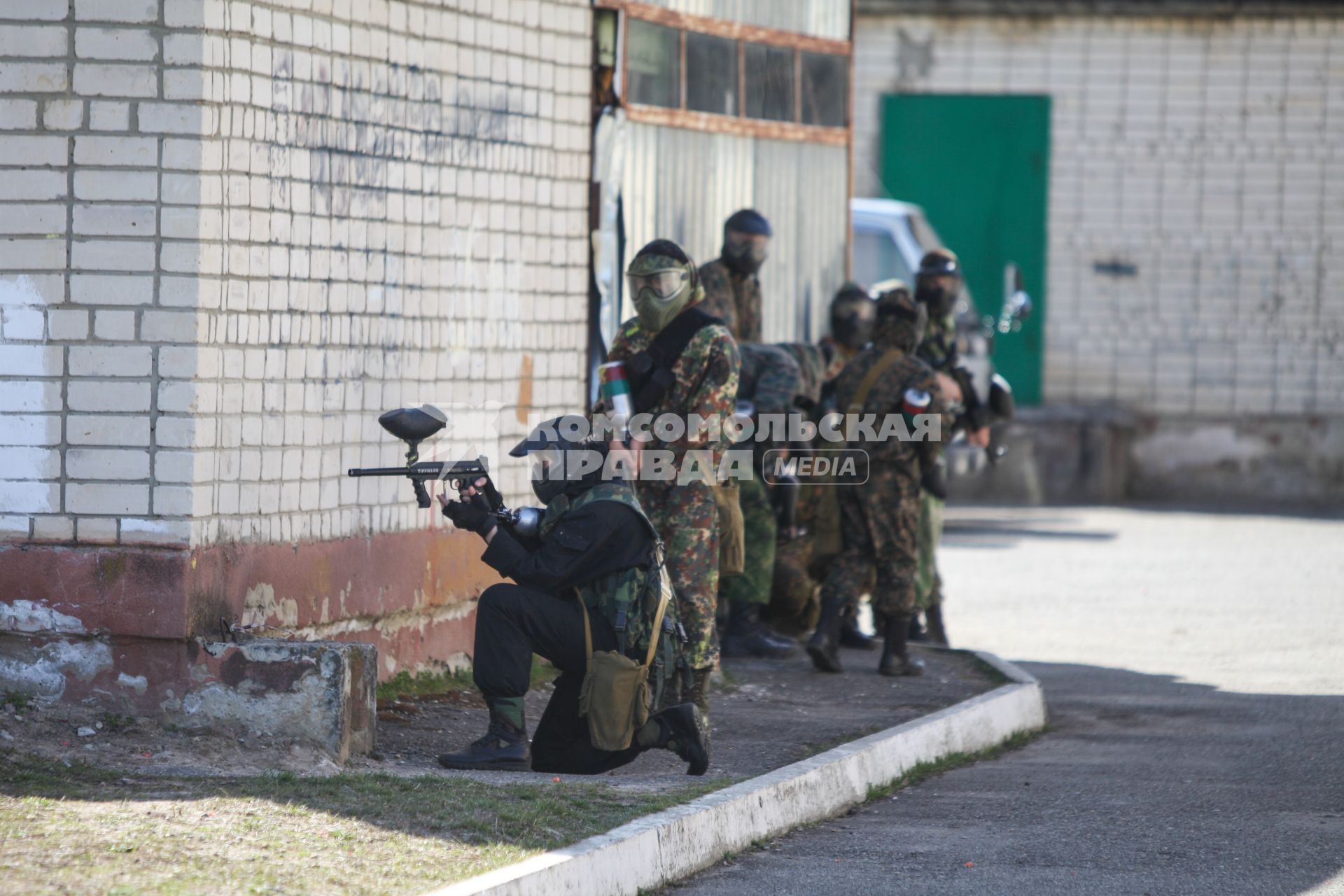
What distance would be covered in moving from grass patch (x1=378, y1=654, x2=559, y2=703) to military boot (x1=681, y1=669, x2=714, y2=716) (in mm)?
611

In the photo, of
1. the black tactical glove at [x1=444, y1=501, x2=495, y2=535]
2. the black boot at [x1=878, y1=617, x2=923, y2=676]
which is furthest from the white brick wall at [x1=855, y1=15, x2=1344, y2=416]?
the black tactical glove at [x1=444, y1=501, x2=495, y2=535]

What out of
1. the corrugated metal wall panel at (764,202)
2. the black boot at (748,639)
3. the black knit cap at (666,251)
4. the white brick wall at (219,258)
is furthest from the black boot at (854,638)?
the black knit cap at (666,251)

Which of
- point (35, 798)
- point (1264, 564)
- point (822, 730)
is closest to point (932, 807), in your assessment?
point (822, 730)

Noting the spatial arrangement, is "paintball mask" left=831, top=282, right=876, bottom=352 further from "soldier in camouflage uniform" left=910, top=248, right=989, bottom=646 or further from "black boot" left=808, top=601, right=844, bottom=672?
"black boot" left=808, top=601, right=844, bottom=672

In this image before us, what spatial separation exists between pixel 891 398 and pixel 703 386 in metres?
1.81

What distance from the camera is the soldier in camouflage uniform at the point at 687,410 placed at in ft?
22.5

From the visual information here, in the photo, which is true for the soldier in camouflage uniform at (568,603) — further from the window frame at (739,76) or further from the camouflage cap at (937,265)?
the camouflage cap at (937,265)

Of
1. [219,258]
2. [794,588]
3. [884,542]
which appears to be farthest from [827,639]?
[219,258]

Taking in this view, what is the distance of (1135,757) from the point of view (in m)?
7.27

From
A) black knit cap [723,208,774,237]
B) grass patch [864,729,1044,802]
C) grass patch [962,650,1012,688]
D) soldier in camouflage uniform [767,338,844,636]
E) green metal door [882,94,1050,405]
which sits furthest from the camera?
green metal door [882,94,1050,405]

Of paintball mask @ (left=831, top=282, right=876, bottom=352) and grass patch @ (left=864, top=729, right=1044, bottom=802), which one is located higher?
paintball mask @ (left=831, top=282, right=876, bottom=352)

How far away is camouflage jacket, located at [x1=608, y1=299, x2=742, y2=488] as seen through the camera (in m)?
6.84

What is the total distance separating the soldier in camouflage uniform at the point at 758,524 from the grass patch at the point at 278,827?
2.80 m

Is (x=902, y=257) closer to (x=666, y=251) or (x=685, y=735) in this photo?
(x=666, y=251)
